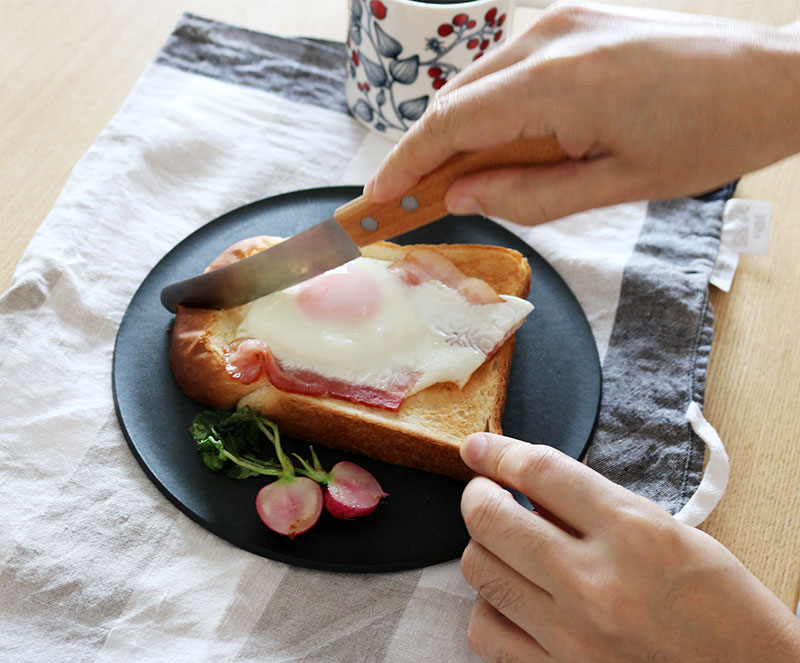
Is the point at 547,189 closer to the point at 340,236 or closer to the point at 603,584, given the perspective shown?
the point at 340,236

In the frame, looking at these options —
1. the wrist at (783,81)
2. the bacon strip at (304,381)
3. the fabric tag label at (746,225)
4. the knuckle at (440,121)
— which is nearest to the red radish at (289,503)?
the bacon strip at (304,381)

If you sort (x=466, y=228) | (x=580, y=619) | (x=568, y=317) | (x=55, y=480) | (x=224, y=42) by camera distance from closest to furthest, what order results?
1. (x=580, y=619)
2. (x=55, y=480)
3. (x=568, y=317)
4. (x=466, y=228)
5. (x=224, y=42)

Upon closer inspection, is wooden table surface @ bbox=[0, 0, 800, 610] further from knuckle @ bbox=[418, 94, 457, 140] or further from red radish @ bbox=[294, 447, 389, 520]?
knuckle @ bbox=[418, 94, 457, 140]

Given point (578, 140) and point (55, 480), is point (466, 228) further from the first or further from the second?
point (55, 480)

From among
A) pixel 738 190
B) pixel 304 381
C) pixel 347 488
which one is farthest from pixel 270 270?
pixel 738 190

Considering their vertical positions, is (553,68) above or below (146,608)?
above

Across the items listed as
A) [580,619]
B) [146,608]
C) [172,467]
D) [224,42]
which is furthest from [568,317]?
[224,42]

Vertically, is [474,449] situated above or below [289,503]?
above
